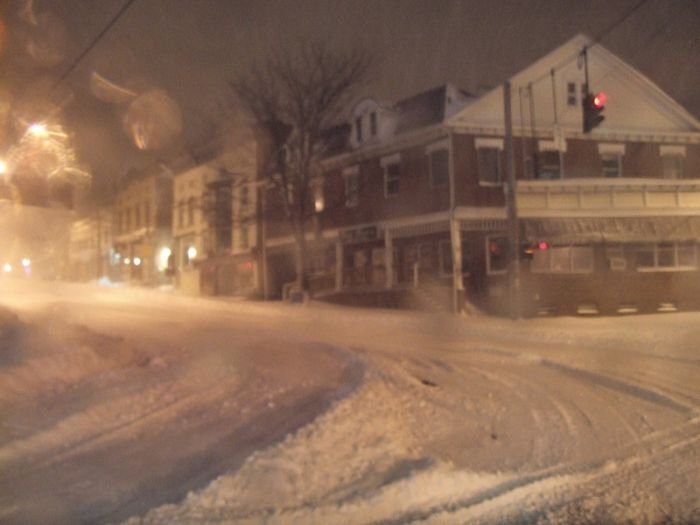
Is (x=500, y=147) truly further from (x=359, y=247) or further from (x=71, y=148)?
(x=71, y=148)

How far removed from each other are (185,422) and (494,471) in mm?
3530

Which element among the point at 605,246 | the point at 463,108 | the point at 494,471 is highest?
the point at 463,108

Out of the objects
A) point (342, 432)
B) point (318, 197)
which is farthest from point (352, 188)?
point (342, 432)

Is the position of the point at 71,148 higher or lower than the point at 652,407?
higher

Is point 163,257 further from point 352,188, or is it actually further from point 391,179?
point 391,179

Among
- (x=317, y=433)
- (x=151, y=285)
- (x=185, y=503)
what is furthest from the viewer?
(x=151, y=285)

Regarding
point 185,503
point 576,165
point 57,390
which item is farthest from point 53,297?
point 185,503

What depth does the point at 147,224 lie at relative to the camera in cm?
5419

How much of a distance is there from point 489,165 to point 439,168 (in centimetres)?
178

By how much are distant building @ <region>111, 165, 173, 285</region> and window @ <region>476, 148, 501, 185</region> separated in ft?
91.4

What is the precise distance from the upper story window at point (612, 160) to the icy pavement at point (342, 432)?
14.7 meters

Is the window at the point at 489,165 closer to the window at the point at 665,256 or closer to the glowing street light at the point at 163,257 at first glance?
the window at the point at 665,256

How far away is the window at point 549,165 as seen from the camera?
28.1 meters

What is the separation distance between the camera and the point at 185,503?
224 inches
